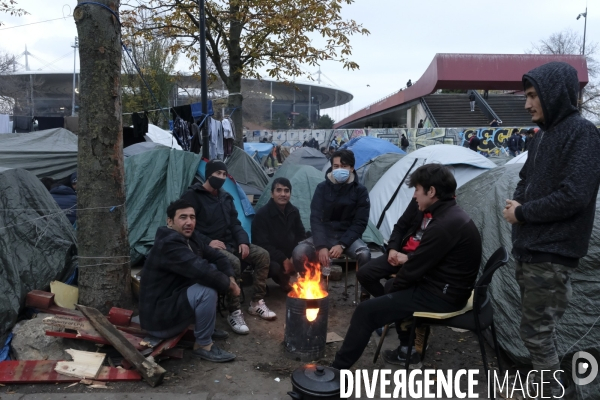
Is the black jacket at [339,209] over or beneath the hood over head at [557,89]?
beneath

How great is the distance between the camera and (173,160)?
635 centimetres

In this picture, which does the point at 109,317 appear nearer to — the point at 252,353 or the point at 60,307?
the point at 60,307

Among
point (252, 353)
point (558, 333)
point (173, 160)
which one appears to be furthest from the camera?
point (173, 160)

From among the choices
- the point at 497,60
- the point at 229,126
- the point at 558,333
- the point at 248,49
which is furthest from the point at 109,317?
the point at 497,60

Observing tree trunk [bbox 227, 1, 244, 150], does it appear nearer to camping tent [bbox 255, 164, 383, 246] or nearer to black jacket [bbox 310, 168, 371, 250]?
camping tent [bbox 255, 164, 383, 246]

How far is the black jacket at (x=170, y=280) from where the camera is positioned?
3.53 m

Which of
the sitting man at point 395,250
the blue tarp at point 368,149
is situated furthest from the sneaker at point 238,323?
the blue tarp at point 368,149

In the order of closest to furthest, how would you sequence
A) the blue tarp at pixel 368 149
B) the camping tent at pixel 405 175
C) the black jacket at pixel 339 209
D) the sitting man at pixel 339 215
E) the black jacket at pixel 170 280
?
the black jacket at pixel 170 280, the sitting man at pixel 339 215, the black jacket at pixel 339 209, the camping tent at pixel 405 175, the blue tarp at pixel 368 149

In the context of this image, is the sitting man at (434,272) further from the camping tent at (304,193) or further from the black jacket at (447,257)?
the camping tent at (304,193)

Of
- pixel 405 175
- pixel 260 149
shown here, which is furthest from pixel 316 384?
pixel 260 149

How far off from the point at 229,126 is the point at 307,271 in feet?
18.2

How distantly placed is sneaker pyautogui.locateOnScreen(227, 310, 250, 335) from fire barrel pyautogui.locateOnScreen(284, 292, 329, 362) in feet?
1.79

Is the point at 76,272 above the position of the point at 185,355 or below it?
above

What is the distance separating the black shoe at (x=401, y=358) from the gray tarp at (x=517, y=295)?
69 centimetres
